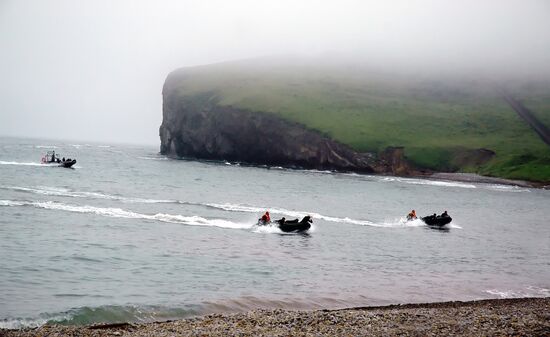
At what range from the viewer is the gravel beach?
1816 centimetres

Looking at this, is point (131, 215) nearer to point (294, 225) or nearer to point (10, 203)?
point (10, 203)

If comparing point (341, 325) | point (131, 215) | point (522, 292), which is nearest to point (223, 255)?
point (341, 325)

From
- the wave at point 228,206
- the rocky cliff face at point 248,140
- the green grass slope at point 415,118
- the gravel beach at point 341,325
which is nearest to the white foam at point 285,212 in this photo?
the wave at point 228,206

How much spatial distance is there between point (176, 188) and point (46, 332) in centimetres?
6122

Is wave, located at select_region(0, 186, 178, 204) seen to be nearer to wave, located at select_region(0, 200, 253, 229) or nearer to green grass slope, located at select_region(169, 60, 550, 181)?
wave, located at select_region(0, 200, 253, 229)

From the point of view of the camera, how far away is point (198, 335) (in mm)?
17656

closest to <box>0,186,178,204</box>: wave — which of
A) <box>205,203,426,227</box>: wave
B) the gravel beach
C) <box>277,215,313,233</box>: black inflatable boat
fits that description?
<box>205,203,426,227</box>: wave

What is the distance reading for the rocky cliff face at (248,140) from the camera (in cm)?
14762

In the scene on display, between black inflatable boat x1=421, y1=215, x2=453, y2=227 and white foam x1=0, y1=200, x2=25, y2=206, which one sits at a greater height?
black inflatable boat x1=421, y1=215, x2=453, y2=227

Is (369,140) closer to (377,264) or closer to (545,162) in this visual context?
(545,162)

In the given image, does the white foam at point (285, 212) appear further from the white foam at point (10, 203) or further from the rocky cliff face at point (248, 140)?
the rocky cliff face at point (248, 140)

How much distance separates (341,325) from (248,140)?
474 feet

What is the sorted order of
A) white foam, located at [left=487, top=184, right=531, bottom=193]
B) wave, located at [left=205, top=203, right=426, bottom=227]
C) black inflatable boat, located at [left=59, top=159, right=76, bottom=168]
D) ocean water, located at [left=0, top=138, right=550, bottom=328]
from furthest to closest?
white foam, located at [left=487, top=184, right=531, bottom=193]
black inflatable boat, located at [left=59, top=159, right=76, bottom=168]
wave, located at [left=205, top=203, right=426, bottom=227]
ocean water, located at [left=0, top=138, right=550, bottom=328]

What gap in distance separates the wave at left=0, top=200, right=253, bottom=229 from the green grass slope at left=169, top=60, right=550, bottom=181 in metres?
99.2
